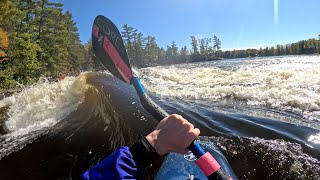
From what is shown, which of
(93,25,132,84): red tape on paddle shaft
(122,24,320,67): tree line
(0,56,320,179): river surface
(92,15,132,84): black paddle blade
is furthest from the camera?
(122,24,320,67): tree line

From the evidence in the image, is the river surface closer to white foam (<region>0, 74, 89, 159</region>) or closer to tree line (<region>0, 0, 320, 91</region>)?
white foam (<region>0, 74, 89, 159</region>)

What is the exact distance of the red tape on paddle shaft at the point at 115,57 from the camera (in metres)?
3.03

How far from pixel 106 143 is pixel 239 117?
318 centimetres

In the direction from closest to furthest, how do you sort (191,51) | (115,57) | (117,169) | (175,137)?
(117,169) < (175,137) < (115,57) < (191,51)

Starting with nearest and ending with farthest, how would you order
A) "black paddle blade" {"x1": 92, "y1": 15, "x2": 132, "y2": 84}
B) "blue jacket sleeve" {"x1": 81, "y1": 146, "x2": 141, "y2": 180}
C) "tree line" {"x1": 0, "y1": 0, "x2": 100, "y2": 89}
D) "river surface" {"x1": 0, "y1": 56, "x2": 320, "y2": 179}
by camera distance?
"blue jacket sleeve" {"x1": 81, "y1": 146, "x2": 141, "y2": 180}
"black paddle blade" {"x1": 92, "y1": 15, "x2": 132, "y2": 84}
"river surface" {"x1": 0, "y1": 56, "x2": 320, "y2": 179}
"tree line" {"x1": 0, "y1": 0, "x2": 100, "y2": 89}

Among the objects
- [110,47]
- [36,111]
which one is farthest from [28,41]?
[110,47]

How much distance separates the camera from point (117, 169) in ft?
5.07

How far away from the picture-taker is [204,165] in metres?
1.72

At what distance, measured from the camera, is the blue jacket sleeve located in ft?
5.06

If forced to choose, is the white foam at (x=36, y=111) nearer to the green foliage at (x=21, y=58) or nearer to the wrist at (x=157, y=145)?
the wrist at (x=157, y=145)

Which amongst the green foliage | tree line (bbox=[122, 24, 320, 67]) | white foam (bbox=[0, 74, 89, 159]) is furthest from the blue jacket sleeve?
tree line (bbox=[122, 24, 320, 67])

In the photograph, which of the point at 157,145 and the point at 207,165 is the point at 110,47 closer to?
the point at 157,145

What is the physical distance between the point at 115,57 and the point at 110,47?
125 millimetres

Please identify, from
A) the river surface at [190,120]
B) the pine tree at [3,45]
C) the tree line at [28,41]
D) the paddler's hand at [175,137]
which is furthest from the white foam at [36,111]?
the tree line at [28,41]
